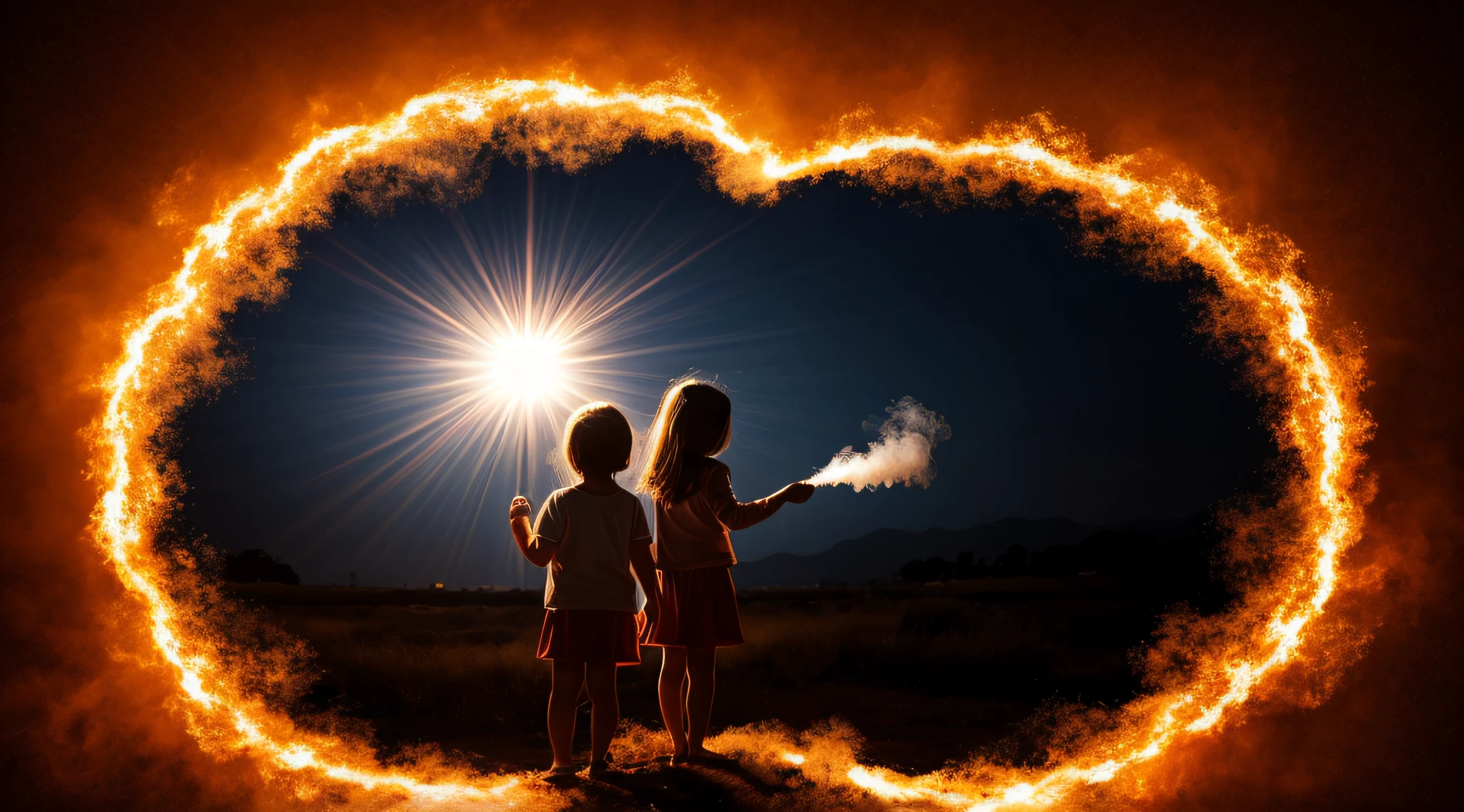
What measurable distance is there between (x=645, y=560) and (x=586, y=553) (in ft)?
1.30

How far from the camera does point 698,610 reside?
4.81m

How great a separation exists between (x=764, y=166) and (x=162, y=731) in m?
5.08

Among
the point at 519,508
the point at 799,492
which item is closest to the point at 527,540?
the point at 519,508

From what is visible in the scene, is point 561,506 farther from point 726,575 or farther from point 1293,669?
point 1293,669

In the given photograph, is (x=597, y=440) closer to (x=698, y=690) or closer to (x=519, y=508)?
(x=519, y=508)

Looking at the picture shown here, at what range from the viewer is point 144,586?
15.4 feet

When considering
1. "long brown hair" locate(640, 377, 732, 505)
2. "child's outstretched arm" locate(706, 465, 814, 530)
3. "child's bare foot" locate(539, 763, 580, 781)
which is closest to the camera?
"child's bare foot" locate(539, 763, 580, 781)

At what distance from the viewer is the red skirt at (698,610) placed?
4.79 m

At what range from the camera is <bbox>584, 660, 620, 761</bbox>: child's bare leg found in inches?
178

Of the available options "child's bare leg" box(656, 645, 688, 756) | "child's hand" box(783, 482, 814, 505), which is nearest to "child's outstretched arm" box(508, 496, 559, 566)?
"child's bare leg" box(656, 645, 688, 756)

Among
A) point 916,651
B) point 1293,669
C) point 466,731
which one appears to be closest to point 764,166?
point 1293,669

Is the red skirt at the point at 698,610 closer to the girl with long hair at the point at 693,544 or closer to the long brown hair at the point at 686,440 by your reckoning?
the girl with long hair at the point at 693,544

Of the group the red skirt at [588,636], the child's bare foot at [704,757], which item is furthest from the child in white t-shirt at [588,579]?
the child's bare foot at [704,757]

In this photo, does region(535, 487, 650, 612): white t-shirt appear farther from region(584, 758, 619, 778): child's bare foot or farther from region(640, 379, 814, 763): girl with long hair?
region(584, 758, 619, 778): child's bare foot
